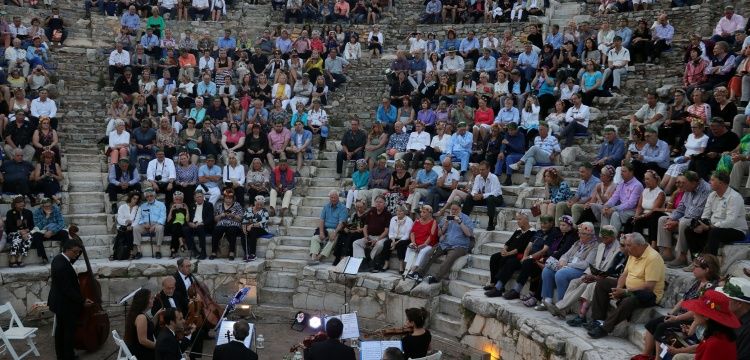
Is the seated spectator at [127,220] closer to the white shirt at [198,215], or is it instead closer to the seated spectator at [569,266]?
the white shirt at [198,215]

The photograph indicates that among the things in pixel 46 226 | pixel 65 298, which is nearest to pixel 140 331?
pixel 65 298

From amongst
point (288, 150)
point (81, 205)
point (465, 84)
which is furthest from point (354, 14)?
point (81, 205)

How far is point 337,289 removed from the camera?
1097 centimetres

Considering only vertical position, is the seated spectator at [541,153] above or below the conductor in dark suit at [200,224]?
above

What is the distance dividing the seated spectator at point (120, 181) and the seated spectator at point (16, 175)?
129 cm

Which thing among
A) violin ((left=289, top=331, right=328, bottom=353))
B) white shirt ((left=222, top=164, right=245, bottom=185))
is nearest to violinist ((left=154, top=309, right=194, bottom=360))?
violin ((left=289, top=331, right=328, bottom=353))

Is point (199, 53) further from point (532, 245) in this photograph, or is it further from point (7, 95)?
point (532, 245)

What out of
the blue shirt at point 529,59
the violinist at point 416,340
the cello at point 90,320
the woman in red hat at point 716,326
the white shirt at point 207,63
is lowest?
the cello at point 90,320

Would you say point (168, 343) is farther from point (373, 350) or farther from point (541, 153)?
point (541, 153)

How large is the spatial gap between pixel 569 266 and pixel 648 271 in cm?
110

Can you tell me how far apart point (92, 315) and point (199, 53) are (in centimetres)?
947

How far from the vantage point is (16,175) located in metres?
11.6

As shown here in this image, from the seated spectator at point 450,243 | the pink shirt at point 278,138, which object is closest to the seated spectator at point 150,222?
the pink shirt at point 278,138

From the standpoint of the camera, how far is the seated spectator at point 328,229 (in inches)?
448
